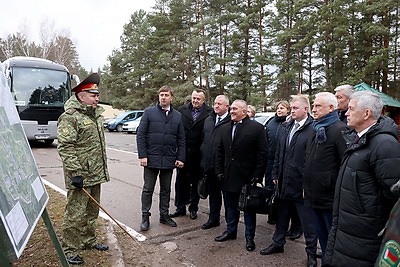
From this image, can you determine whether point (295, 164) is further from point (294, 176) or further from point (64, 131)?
point (64, 131)

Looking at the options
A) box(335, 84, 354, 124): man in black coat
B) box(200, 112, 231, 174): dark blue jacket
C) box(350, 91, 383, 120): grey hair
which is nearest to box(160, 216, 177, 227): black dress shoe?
box(200, 112, 231, 174): dark blue jacket

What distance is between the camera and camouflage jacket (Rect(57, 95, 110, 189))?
11.0 feet

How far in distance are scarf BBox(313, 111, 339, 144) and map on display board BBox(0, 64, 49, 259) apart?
103 inches

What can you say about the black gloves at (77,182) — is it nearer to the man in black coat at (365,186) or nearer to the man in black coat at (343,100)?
the man in black coat at (365,186)

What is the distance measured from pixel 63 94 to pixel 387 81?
Answer: 17.9 metres

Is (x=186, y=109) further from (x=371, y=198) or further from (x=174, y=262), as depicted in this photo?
(x=371, y=198)

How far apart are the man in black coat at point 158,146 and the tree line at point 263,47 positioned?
52.0ft

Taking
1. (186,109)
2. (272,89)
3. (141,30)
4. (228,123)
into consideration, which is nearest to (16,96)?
(186,109)

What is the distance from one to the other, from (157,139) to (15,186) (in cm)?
278

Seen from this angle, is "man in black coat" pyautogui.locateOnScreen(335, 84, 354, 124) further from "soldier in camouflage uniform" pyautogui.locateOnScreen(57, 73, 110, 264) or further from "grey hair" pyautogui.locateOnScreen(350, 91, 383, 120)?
"soldier in camouflage uniform" pyautogui.locateOnScreen(57, 73, 110, 264)

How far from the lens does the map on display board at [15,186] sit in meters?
1.70

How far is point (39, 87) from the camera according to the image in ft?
40.3

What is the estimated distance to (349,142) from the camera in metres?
2.77

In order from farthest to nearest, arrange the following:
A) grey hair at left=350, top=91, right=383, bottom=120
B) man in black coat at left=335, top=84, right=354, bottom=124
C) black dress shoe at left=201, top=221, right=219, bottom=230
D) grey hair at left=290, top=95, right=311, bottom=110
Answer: black dress shoe at left=201, top=221, right=219, bottom=230, man in black coat at left=335, top=84, right=354, bottom=124, grey hair at left=290, top=95, right=311, bottom=110, grey hair at left=350, top=91, right=383, bottom=120
